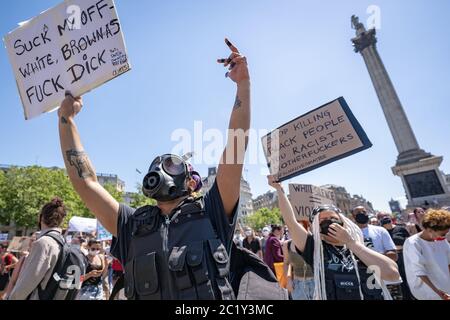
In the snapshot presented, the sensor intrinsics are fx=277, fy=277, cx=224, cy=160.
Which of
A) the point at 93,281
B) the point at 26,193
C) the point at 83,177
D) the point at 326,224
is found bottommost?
the point at 93,281

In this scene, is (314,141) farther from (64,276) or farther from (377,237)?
(64,276)

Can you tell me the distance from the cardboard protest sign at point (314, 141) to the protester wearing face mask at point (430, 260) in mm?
1459

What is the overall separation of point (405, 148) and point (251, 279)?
93.4ft

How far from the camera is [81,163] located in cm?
188

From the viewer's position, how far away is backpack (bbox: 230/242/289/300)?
142 centimetres

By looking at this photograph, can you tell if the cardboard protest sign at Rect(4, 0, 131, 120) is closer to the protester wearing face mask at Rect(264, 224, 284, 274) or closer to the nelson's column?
the protester wearing face mask at Rect(264, 224, 284, 274)

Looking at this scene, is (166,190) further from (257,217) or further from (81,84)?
(257,217)

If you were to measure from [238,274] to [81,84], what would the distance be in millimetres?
1967

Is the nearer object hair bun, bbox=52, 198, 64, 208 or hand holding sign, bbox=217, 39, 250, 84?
hand holding sign, bbox=217, 39, 250, 84

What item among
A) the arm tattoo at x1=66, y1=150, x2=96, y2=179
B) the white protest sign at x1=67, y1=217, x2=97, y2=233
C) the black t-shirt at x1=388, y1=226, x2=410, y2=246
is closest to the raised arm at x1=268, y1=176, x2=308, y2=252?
the arm tattoo at x1=66, y1=150, x2=96, y2=179

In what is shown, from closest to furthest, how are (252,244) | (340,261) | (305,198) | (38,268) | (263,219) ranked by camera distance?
(340,261), (38,268), (305,198), (252,244), (263,219)

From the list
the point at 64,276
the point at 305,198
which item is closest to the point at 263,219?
the point at 305,198

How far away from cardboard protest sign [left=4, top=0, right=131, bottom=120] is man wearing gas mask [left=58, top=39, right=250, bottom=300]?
0.58 metres

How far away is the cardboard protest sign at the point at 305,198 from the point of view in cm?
456
